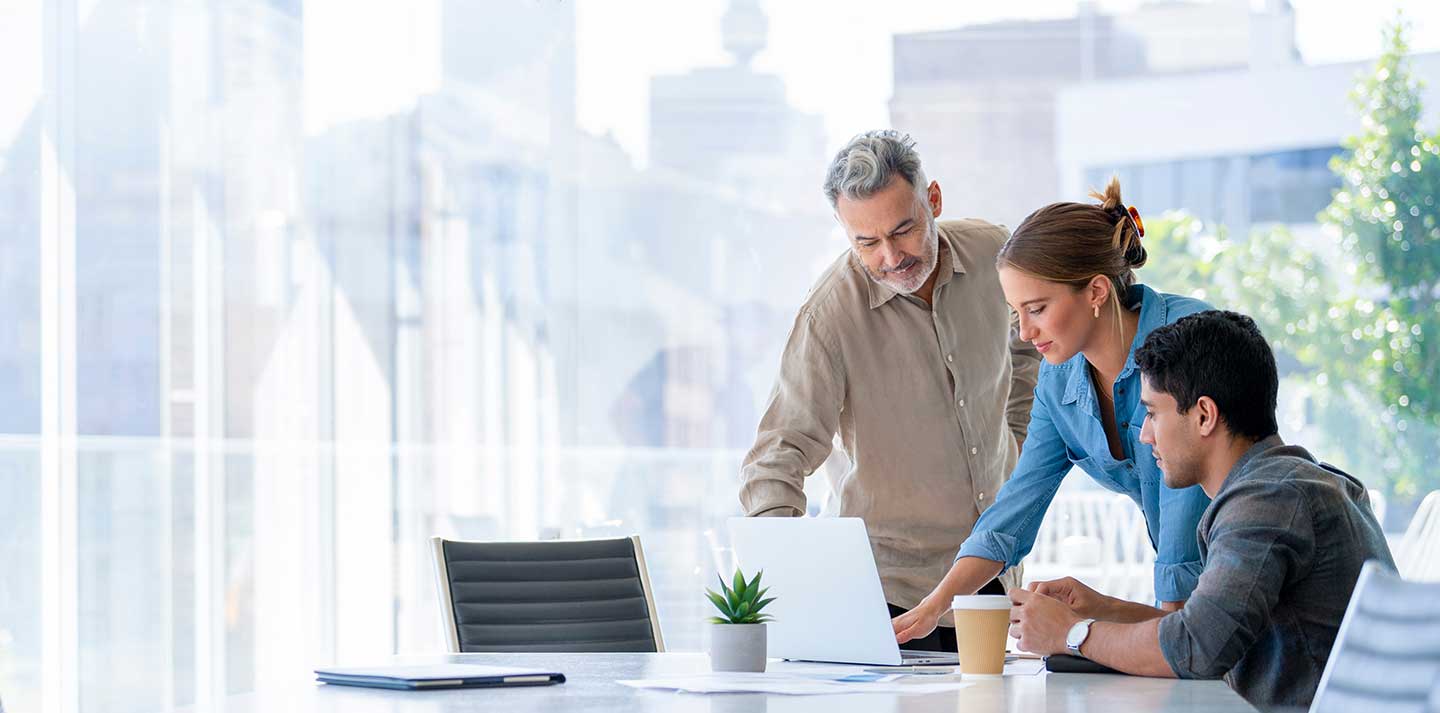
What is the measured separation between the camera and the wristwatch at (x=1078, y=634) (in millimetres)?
1783

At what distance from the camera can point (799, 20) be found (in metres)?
5.84

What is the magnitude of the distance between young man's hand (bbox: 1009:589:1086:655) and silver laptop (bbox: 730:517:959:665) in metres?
0.15

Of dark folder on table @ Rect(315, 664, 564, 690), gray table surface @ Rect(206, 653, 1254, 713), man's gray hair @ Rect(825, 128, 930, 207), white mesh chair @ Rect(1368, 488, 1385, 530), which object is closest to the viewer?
gray table surface @ Rect(206, 653, 1254, 713)

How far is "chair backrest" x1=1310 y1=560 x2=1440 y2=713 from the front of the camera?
1.13 meters

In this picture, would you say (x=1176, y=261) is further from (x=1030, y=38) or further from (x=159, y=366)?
(x=159, y=366)

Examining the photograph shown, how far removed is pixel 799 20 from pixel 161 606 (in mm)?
3204

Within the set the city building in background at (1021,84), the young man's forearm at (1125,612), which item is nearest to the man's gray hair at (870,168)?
the young man's forearm at (1125,612)

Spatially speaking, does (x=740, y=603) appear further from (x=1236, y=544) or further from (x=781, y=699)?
(x=1236, y=544)

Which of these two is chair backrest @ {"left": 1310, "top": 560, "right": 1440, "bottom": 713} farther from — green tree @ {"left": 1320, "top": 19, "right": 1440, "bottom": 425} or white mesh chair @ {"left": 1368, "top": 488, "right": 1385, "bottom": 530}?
green tree @ {"left": 1320, "top": 19, "right": 1440, "bottom": 425}

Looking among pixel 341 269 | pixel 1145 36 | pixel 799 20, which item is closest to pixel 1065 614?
pixel 341 269

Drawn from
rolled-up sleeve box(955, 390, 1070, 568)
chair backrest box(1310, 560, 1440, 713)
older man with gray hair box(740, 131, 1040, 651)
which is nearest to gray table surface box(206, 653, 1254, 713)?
chair backrest box(1310, 560, 1440, 713)

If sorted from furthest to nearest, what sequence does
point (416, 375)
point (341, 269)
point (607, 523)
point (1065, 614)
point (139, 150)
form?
point (607, 523) → point (416, 375) → point (341, 269) → point (139, 150) → point (1065, 614)

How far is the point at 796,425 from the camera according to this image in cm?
251

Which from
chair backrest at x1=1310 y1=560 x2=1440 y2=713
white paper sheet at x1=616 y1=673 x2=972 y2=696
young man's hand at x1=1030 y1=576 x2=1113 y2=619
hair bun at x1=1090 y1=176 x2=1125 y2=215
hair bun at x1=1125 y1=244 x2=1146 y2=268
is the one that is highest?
hair bun at x1=1090 y1=176 x2=1125 y2=215
